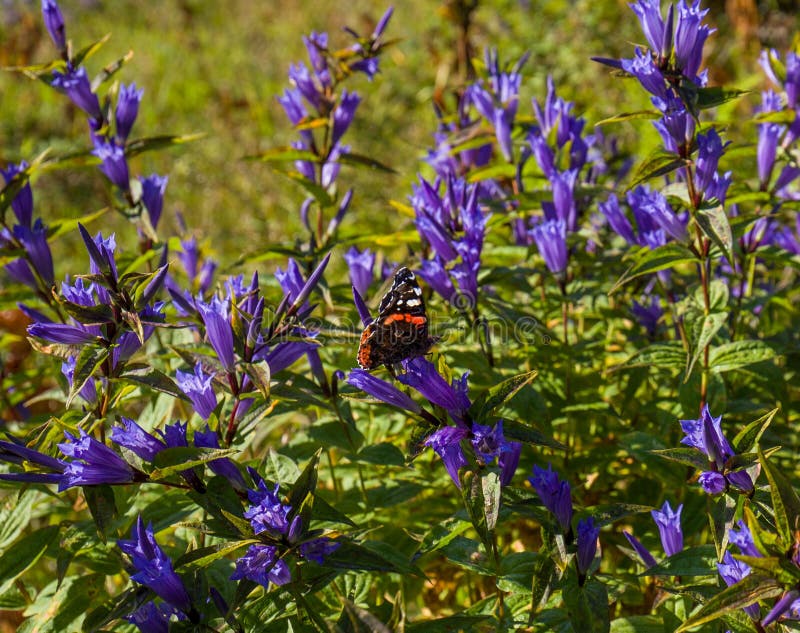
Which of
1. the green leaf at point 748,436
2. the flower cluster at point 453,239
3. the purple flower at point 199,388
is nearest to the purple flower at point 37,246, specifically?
the purple flower at point 199,388

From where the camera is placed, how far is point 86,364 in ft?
6.10

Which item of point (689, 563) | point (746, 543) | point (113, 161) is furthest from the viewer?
point (113, 161)

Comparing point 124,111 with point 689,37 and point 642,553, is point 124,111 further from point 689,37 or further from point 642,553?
point 642,553

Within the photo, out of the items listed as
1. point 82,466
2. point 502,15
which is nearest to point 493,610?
point 82,466

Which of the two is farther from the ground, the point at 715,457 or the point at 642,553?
the point at 715,457

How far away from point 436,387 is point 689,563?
76cm

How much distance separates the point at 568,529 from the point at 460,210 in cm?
118

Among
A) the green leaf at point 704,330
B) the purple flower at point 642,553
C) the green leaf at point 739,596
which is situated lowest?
the purple flower at point 642,553

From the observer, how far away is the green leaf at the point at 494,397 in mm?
1806

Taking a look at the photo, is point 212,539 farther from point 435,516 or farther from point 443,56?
point 443,56

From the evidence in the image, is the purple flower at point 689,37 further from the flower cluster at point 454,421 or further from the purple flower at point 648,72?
the flower cluster at point 454,421

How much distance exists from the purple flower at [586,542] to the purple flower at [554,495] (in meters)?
0.04

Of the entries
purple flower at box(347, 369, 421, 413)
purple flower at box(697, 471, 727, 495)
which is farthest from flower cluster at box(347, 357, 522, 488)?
purple flower at box(697, 471, 727, 495)

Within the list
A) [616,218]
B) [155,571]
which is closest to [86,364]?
[155,571]
